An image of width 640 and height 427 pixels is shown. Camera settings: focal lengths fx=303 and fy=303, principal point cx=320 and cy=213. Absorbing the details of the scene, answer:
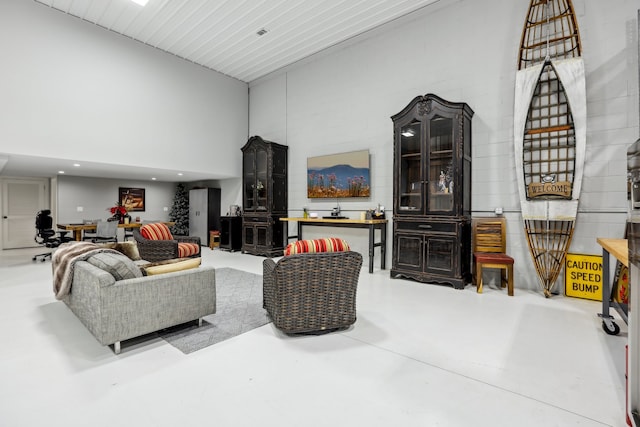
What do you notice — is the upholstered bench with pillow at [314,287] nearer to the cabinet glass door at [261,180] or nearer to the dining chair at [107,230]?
the cabinet glass door at [261,180]

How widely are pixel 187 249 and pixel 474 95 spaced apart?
205 inches

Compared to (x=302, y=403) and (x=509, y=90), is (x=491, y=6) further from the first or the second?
(x=302, y=403)

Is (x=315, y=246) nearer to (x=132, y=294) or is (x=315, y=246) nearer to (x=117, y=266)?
(x=132, y=294)

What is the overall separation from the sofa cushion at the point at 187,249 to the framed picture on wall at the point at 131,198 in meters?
4.86

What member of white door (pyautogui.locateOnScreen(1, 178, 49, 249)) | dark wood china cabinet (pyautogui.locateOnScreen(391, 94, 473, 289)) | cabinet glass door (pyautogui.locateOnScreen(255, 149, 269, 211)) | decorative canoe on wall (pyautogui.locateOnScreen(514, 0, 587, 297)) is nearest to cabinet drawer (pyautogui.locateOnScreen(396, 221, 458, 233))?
dark wood china cabinet (pyautogui.locateOnScreen(391, 94, 473, 289))

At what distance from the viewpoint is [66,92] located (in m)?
5.12

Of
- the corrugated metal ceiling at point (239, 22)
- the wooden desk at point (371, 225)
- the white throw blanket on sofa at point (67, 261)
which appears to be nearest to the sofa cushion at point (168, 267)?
the white throw blanket on sofa at point (67, 261)

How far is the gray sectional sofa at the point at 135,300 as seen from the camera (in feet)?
7.30

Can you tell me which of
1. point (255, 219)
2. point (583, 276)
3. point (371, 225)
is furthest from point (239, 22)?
point (583, 276)

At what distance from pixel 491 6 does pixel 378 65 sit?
1.88 m

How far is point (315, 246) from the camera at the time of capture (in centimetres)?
264

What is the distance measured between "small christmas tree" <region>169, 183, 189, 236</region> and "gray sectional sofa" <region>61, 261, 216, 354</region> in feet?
22.0

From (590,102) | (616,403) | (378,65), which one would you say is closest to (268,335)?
(616,403)

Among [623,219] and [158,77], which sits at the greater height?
[158,77]
